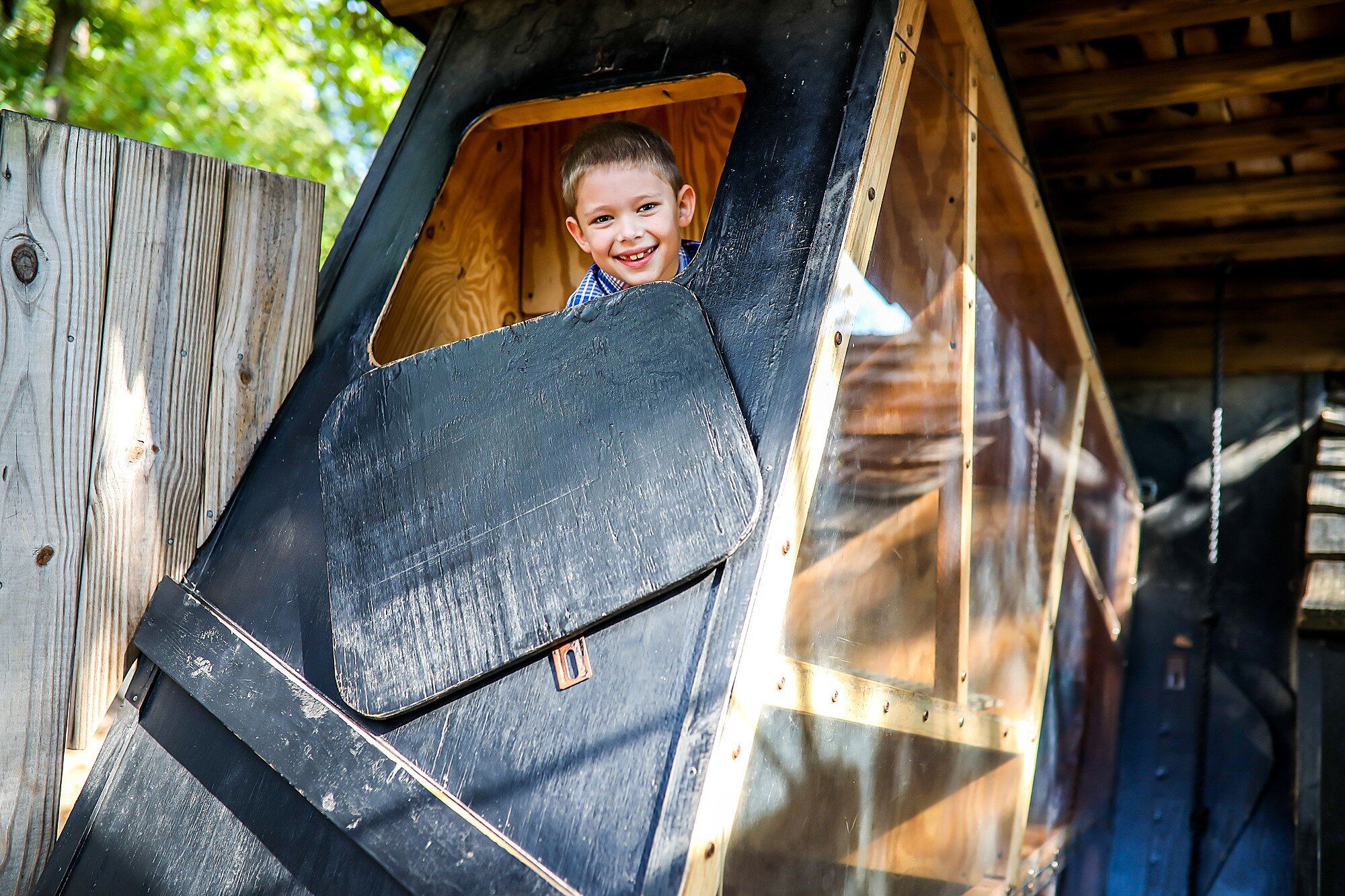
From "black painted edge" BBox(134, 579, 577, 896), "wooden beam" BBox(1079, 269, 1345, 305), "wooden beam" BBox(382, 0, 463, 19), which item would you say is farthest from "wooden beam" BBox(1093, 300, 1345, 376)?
"black painted edge" BBox(134, 579, 577, 896)

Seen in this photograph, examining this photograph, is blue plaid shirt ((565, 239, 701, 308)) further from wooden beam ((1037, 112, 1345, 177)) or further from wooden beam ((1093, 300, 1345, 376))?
wooden beam ((1093, 300, 1345, 376))

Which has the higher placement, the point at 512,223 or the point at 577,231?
the point at 512,223

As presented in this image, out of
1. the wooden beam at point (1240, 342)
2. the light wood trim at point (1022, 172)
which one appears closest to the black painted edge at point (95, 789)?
the light wood trim at point (1022, 172)

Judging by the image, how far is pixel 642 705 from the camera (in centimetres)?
145

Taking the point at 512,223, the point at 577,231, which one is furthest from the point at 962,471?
the point at 512,223

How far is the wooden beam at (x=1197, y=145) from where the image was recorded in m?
3.75

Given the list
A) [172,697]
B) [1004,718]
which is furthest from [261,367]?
[1004,718]

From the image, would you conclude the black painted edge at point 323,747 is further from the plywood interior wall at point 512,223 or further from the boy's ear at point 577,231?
the boy's ear at point 577,231

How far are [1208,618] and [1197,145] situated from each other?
2275mm

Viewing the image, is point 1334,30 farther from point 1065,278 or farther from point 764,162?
point 764,162

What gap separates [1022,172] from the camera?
2.78 m

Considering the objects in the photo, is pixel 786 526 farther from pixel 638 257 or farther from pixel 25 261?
pixel 25 261

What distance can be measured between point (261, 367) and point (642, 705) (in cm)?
116

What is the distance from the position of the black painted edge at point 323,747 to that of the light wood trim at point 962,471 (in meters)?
1.21
